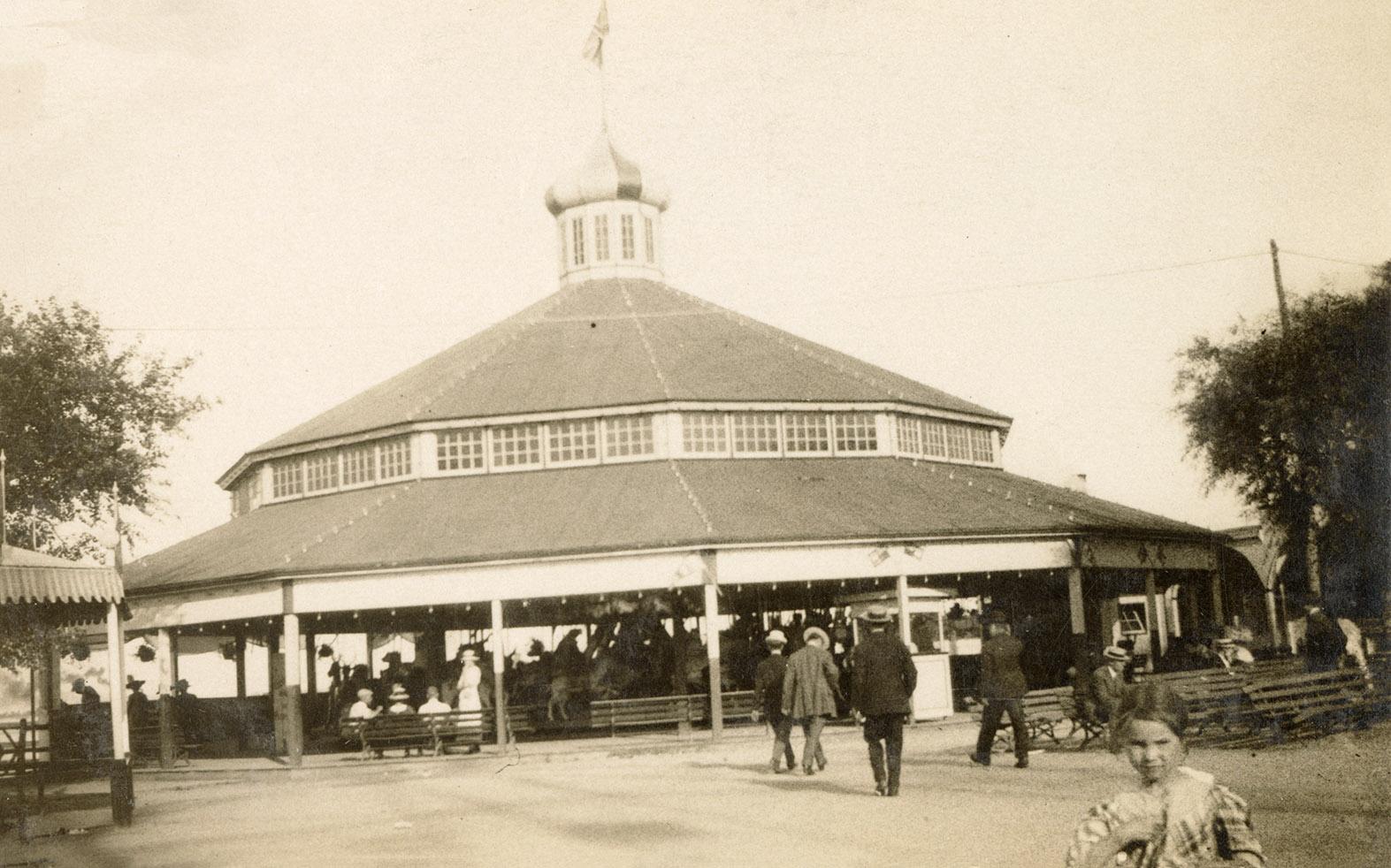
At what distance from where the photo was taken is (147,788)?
22000 mm

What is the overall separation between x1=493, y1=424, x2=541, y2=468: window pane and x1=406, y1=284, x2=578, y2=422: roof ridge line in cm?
171

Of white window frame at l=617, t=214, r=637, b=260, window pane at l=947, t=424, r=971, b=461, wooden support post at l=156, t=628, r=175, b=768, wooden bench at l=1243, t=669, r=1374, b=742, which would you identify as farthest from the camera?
white window frame at l=617, t=214, r=637, b=260

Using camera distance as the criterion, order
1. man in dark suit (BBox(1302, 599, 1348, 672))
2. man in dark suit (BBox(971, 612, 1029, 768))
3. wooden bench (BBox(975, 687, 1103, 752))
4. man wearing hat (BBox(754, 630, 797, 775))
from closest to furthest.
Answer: man in dark suit (BBox(971, 612, 1029, 768)), man wearing hat (BBox(754, 630, 797, 775)), wooden bench (BBox(975, 687, 1103, 752)), man in dark suit (BBox(1302, 599, 1348, 672))

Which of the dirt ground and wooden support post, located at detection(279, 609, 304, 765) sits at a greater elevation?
wooden support post, located at detection(279, 609, 304, 765)

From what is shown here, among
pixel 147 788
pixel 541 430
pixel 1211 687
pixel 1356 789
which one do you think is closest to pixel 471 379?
pixel 541 430

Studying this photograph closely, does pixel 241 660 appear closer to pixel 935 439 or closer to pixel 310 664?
pixel 310 664

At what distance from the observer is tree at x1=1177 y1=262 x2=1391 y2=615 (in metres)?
28.2

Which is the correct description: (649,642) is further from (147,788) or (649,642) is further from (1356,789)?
(1356,789)

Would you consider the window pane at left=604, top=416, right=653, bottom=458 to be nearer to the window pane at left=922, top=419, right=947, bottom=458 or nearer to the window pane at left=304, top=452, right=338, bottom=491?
the window pane at left=304, top=452, right=338, bottom=491

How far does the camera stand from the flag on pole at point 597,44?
35.1 metres

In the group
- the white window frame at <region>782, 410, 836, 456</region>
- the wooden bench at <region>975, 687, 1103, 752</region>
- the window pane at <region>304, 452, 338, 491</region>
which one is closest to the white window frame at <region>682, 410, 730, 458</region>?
the white window frame at <region>782, 410, 836, 456</region>

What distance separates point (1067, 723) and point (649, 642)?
9.15m

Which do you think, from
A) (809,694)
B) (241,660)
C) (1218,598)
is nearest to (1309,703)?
(809,694)

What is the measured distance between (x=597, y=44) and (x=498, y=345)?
949 centimetres
